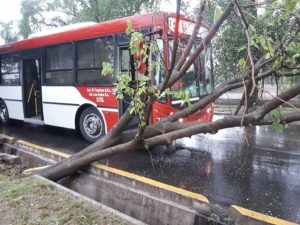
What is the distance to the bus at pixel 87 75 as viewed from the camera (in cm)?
737

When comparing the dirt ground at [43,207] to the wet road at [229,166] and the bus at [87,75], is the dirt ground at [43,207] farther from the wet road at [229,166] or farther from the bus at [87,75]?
the bus at [87,75]

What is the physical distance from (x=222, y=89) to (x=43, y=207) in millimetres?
2803

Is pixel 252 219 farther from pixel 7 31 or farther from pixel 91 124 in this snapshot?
pixel 7 31

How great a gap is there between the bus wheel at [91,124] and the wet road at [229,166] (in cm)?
26

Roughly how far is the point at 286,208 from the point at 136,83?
255 cm

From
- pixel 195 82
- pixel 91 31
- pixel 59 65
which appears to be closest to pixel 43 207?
pixel 195 82

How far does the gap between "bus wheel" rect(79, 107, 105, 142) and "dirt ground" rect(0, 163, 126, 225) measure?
3.60 meters

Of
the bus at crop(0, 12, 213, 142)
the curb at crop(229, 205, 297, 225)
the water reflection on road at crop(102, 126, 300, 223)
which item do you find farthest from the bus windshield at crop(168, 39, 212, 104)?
the curb at crop(229, 205, 297, 225)

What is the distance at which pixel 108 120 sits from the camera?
8.32m

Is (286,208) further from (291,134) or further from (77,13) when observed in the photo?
(77,13)

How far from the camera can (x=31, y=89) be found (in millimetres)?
11180

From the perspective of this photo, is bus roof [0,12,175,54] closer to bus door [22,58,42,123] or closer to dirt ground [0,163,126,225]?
bus door [22,58,42,123]

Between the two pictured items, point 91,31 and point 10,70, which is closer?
point 91,31

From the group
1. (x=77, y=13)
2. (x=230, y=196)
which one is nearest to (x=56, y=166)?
(x=230, y=196)
